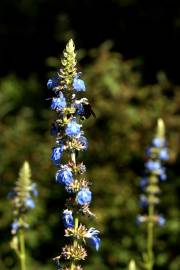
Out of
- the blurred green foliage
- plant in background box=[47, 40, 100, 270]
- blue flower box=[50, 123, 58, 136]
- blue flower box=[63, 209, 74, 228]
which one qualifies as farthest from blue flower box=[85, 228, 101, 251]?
the blurred green foliage

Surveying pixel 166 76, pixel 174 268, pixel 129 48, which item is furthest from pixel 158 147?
pixel 129 48

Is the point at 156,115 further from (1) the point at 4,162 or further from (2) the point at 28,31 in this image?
(2) the point at 28,31

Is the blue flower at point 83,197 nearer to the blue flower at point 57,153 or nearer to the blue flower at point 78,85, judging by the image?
the blue flower at point 57,153

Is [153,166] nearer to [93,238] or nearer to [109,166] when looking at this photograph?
[93,238]

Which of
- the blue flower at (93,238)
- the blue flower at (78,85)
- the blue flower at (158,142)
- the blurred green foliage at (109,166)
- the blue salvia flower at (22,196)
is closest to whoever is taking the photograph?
the blue flower at (78,85)

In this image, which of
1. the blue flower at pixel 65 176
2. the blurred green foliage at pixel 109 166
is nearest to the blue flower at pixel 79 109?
the blue flower at pixel 65 176

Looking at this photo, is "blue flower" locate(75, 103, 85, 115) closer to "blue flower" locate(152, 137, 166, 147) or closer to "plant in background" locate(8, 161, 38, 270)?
"plant in background" locate(8, 161, 38, 270)
